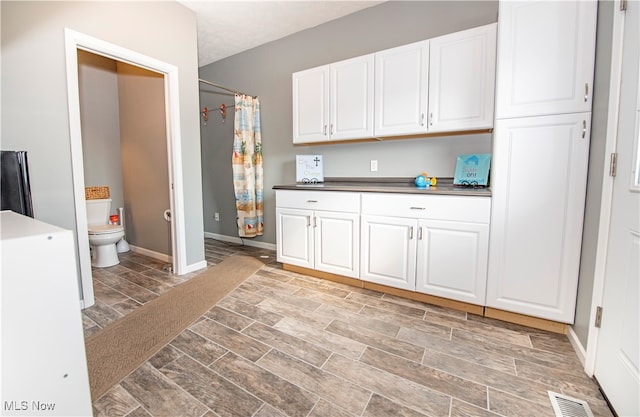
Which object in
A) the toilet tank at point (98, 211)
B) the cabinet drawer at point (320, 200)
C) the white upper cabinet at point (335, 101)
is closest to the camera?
the cabinet drawer at point (320, 200)

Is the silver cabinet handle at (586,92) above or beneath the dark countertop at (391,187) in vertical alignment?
above

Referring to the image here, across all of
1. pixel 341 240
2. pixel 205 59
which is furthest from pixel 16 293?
pixel 205 59

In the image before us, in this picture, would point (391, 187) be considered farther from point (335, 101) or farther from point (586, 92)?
point (586, 92)

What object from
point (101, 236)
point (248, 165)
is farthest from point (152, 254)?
point (248, 165)

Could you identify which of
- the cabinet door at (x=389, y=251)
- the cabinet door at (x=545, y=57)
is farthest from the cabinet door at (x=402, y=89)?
the cabinet door at (x=389, y=251)

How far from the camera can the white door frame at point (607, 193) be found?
49.9 inches

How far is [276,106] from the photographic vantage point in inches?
137

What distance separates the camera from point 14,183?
1.40m

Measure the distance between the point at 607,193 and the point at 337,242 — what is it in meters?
1.73

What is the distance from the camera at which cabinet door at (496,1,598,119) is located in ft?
5.02

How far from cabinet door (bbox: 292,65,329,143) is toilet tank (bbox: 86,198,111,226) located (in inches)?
97.6

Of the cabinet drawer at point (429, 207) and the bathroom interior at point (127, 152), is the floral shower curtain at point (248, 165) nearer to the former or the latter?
the bathroom interior at point (127, 152)

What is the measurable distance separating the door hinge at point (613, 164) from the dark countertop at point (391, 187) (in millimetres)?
584

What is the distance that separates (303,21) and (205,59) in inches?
68.2
